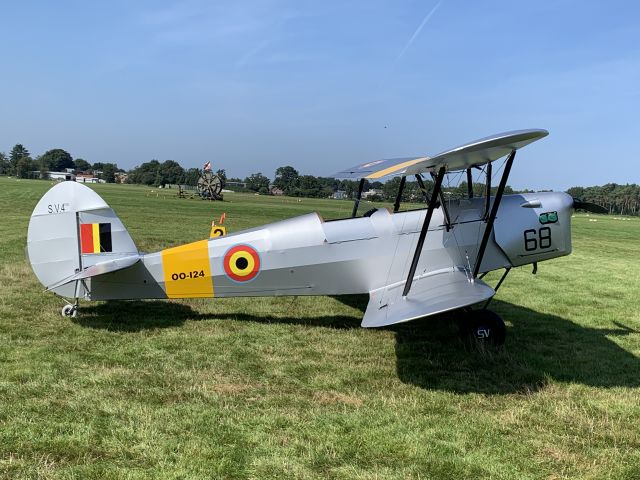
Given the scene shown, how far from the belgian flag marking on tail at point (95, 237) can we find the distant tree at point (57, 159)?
19813 centimetres

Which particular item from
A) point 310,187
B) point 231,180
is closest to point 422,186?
point 310,187

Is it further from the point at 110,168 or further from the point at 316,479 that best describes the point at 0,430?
the point at 110,168

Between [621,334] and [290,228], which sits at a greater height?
[290,228]

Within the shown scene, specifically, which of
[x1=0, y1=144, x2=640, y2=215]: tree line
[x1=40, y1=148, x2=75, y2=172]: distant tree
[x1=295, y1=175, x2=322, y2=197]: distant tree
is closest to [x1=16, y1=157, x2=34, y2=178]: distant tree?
[x1=0, y1=144, x2=640, y2=215]: tree line

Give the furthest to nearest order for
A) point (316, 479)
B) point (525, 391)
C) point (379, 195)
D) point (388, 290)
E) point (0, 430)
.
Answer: point (379, 195) < point (388, 290) < point (525, 391) < point (0, 430) < point (316, 479)

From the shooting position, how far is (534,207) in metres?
6.25

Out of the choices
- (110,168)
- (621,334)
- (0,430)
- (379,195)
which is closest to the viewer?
(0,430)

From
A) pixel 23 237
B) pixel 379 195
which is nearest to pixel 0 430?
pixel 379 195

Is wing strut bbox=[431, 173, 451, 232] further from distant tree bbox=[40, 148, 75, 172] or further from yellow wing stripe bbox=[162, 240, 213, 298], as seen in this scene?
distant tree bbox=[40, 148, 75, 172]

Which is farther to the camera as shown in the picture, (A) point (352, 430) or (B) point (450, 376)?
(B) point (450, 376)

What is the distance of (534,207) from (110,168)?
171971 mm

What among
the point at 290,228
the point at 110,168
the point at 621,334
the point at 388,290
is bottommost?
the point at 621,334

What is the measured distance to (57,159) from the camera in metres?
183

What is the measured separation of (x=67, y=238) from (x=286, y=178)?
108874 millimetres
